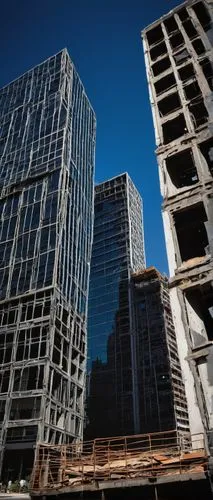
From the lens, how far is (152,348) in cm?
5559

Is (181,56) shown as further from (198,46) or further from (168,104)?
(168,104)

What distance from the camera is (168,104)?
23156 mm

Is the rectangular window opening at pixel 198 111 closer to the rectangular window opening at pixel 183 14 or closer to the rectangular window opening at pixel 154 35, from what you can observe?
the rectangular window opening at pixel 183 14

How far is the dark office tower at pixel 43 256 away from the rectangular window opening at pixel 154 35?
2230 centimetres

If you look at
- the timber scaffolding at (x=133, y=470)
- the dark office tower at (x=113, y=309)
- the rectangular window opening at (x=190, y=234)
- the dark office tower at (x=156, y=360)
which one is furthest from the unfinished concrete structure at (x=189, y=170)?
the dark office tower at (x=113, y=309)

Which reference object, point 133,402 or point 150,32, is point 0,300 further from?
point 150,32

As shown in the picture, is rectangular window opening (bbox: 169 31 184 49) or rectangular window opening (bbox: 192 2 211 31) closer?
rectangular window opening (bbox: 192 2 211 31)

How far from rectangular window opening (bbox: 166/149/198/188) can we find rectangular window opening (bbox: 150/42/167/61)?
9.10m

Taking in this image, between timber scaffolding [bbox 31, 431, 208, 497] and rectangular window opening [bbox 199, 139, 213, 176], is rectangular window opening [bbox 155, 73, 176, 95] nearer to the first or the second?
rectangular window opening [bbox 199, 139, 213, 176]

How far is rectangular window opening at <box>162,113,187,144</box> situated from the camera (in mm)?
21666

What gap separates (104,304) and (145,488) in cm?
5236

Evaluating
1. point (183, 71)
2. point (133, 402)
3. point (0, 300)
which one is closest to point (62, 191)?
point (0, 300)

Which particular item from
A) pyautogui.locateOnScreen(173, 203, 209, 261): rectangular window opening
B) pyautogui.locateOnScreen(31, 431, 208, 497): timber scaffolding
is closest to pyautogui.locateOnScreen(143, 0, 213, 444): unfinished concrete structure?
pyautogui.locateOnScreen(173, 203, 209, 261): rectangular window opening

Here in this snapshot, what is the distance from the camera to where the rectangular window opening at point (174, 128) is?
71.1 ft
